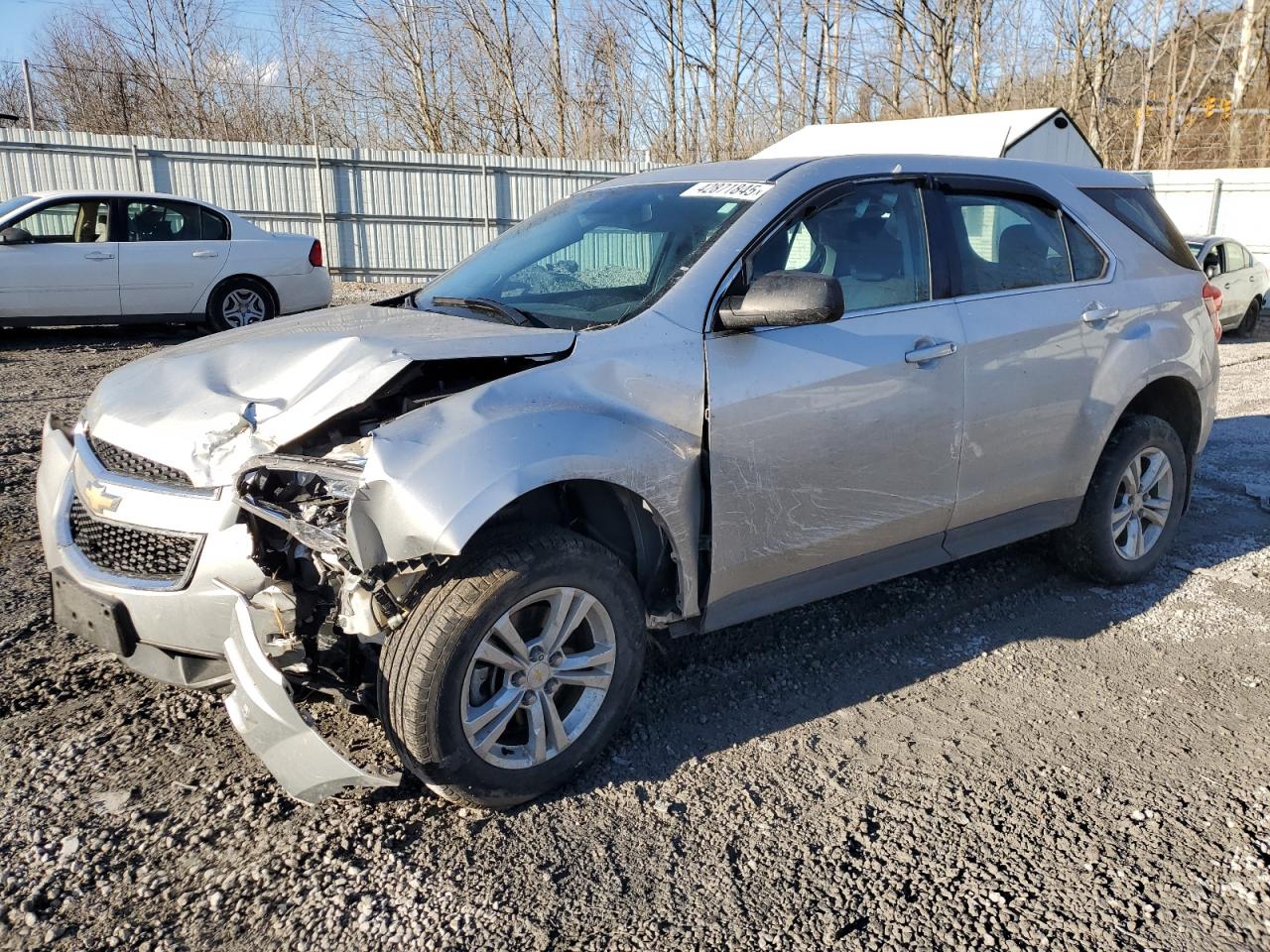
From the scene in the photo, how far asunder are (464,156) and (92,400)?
17.7 metres

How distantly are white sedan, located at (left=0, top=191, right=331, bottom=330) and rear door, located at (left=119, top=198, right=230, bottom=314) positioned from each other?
0.01 meters

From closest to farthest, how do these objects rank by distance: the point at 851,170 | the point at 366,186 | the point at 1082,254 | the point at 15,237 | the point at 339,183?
the point at 851,170, the point at 1082,254, the point at 15,237, the point at 339,183, the point at 366,186

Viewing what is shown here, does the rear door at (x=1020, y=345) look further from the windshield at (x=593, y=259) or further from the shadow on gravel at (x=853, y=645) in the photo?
the windshield at (x=593, y=259)

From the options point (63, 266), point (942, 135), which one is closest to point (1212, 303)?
point (942, 135)

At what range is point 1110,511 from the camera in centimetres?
456

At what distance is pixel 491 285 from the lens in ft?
13.0

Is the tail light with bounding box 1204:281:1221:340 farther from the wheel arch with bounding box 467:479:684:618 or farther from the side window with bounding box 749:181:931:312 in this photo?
the wheel arch with bounding box 467:479:684:618

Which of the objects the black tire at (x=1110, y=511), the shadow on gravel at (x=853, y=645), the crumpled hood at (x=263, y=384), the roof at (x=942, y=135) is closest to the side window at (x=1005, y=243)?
the black tire at (x=1110, y=511)

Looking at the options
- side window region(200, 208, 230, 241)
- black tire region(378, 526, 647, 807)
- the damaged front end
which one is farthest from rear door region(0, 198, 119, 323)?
black tire region(378, 526, 647, 807)

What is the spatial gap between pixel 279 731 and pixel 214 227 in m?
10.3

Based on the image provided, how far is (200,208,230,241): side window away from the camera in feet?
37.5

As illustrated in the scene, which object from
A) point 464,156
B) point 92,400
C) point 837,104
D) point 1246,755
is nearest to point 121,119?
point 464,156

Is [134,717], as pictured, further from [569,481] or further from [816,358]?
[816,358]

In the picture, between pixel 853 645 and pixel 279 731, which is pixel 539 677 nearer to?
pixel 279 731
